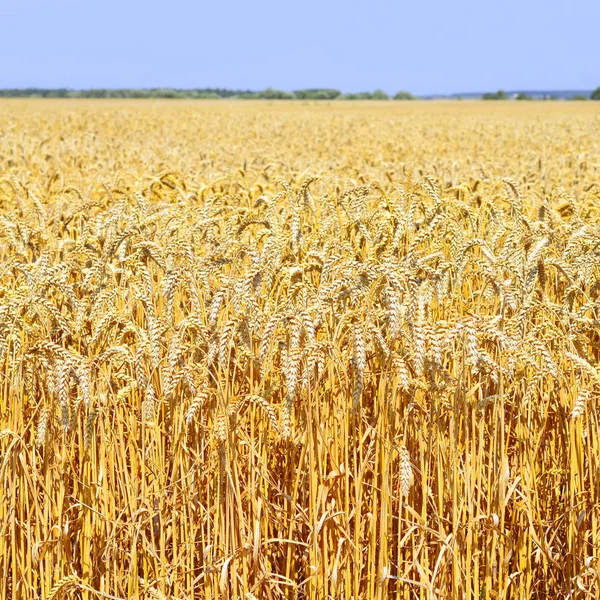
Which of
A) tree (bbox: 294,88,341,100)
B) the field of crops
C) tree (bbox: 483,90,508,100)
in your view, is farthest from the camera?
tree (bbox: 483,90,508,100)

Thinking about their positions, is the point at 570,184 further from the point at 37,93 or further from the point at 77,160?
the point at 37,93

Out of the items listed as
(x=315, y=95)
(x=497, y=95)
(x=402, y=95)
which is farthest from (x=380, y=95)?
(x=497, y=95)

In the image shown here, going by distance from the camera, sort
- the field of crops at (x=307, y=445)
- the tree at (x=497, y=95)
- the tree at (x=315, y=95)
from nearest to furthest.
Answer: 1. the field of crops at (x=307, y=445)
2. the tree at (x=315, y=95)
3. the tree at (x=497, y=95)

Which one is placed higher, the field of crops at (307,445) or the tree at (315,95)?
the tree at (315,95)

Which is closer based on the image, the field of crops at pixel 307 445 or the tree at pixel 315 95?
the field of crops at pixel 307 445

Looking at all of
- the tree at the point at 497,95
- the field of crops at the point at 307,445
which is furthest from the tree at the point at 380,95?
the field of crops at the point at 307,445

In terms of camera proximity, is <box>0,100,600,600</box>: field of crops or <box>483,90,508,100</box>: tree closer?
<box>0,100,600,600</box>: field of crops

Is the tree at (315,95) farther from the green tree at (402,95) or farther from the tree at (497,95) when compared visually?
the tree at (497,95)

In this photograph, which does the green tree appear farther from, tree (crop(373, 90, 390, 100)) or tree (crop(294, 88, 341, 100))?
tree (crop(294, 88, 341, 100))

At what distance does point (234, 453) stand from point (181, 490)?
0.27m

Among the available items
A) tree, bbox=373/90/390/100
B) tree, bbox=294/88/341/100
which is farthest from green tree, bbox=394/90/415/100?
tree, bbox=294/88/341/100

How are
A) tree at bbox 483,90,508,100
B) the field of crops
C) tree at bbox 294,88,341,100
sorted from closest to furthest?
the field of crops < tree at bbox 294,88,341,100 < tree at bbox 483,90,508,100

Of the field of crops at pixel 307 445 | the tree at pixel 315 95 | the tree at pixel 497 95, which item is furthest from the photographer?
the tree at pixel 497 95

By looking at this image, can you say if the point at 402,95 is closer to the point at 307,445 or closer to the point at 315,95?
the point at 315,95
